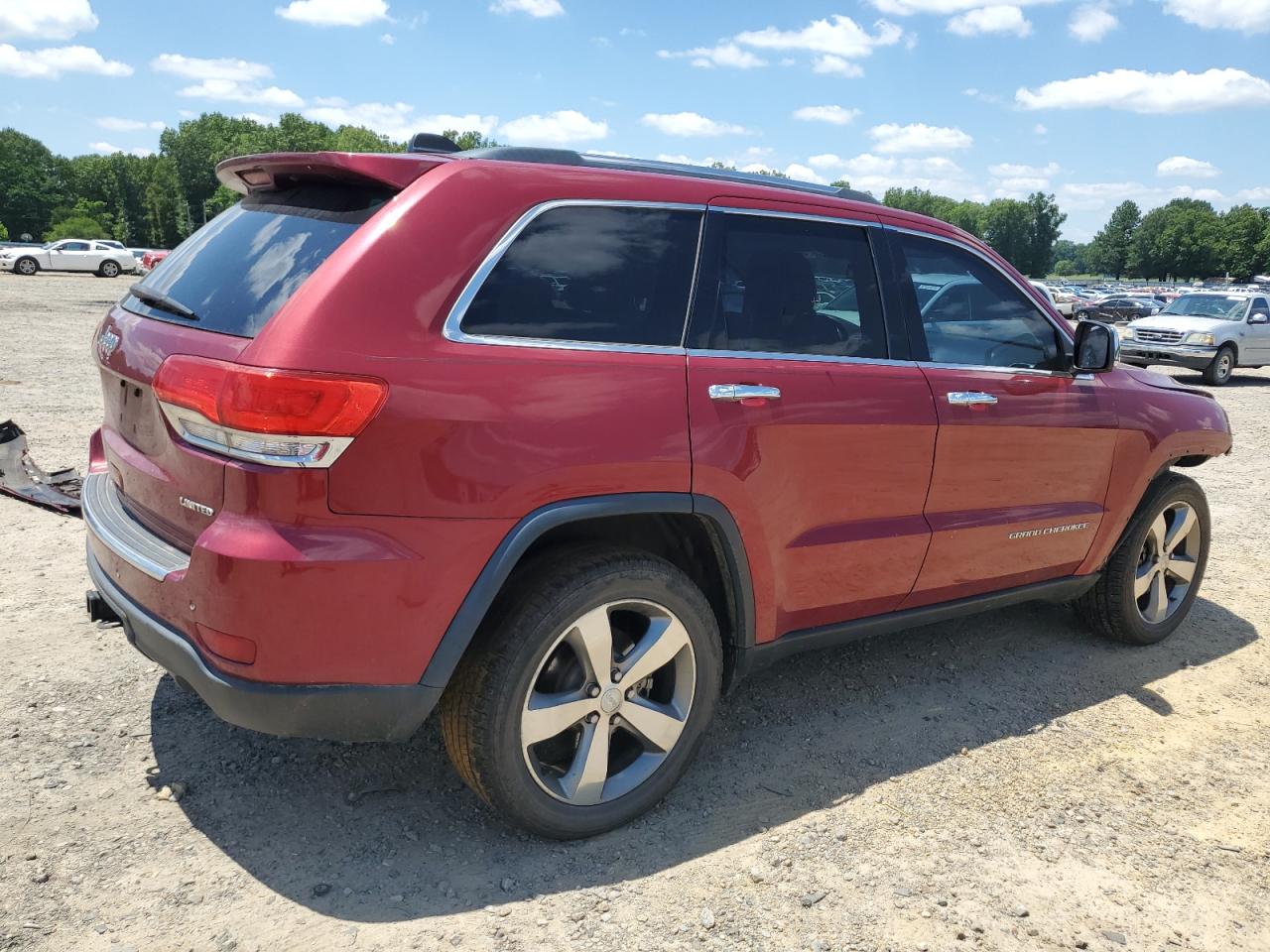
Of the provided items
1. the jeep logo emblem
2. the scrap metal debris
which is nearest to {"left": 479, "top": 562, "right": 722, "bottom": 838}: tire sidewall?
the jeep logo emblem

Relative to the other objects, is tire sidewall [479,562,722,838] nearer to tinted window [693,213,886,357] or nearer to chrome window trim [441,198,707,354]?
chrome window trim [441,198,707,354]

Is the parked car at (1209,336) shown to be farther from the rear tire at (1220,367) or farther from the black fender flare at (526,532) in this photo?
the black fender flare at (526,532)

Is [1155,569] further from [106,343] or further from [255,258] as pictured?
[106,343]

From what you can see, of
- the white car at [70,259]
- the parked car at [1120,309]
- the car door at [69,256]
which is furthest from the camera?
the parked car at [1120,309]

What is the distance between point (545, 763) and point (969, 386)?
2.04 meters

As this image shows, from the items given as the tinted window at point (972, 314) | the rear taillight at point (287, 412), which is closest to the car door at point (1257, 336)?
the tinted window at point (972, 314)

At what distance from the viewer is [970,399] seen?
3.56 metres

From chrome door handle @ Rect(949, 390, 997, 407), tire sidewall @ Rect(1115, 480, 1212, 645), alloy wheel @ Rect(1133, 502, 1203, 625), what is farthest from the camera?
alloy wheel @ Rect(1133, 502, 1203, 625)

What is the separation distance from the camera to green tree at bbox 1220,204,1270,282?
127 m

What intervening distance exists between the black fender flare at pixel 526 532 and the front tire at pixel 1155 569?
2.59 meters

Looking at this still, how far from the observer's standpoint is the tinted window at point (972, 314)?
3592 millimetres

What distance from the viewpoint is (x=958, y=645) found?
4625 millimetres

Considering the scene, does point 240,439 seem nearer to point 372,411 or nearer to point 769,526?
point 372,411

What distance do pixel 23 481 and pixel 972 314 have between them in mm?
5174
